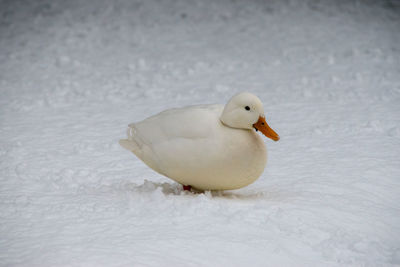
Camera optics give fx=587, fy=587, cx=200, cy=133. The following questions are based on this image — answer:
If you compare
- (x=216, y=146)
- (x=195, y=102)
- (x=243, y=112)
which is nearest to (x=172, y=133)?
(x=216, y=146)

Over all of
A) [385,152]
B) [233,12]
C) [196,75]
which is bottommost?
[385,152]

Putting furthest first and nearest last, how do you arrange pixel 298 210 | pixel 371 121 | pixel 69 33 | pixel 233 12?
pixel 233 12 → pixel 69 33 → pixel 371 121 → pixel 298 210

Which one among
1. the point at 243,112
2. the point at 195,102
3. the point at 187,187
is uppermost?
the point at 195,102

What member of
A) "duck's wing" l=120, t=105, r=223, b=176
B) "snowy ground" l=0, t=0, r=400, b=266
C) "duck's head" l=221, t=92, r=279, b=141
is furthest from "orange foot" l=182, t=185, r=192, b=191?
"duck's head" l=221, t=92, r=279, b=141

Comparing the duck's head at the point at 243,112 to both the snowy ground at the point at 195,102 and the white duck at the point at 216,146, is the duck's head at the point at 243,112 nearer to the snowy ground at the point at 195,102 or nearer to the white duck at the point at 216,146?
the white duck at the point at 216,146

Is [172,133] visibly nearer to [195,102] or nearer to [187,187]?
[187,187]

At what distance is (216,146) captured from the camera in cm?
293

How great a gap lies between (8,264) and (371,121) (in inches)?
120

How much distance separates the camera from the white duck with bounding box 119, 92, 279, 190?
2.94 m

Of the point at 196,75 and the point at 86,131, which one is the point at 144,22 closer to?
the point at 196,75

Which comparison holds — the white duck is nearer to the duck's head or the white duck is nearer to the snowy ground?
the duck's head

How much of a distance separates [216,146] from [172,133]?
0.87ft

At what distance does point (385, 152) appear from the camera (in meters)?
3.90

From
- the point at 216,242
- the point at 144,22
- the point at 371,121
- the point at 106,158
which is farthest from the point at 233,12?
the point at 216,242
